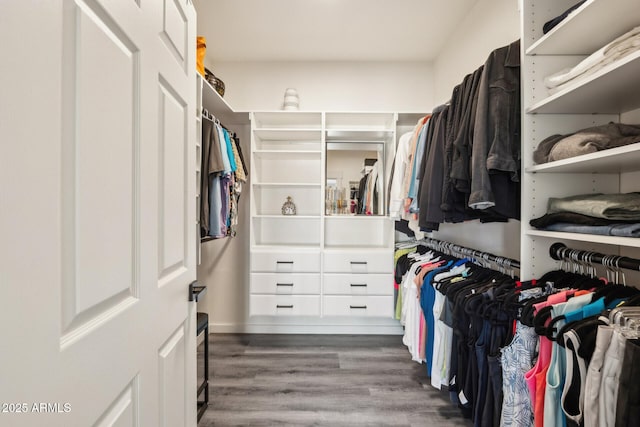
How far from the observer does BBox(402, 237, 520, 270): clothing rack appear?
5.15 feet

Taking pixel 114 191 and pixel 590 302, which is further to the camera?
pixel 590 302

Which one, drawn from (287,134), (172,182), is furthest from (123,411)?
(287,134)

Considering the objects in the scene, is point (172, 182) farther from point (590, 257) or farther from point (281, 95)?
point (281, 95)

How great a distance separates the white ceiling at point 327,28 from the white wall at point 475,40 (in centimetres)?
11

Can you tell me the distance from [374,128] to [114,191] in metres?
2.69

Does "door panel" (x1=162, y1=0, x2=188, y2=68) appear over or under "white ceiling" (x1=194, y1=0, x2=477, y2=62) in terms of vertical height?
under

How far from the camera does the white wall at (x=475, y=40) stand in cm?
189

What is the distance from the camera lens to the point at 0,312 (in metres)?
0.37

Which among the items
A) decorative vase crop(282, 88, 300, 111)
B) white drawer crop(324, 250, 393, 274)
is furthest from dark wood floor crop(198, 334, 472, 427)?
decorative vase crop(282, 88, 300, 111)

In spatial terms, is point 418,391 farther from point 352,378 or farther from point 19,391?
point 19,391

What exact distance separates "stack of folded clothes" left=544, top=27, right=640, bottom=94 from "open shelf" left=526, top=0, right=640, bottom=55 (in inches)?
3.4

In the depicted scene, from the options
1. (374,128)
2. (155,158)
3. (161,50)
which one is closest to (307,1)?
(374,128)

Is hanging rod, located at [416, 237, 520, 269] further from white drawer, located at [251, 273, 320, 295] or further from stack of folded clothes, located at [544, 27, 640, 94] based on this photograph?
Result: white drawer, located at [251, 273, 320, 295]

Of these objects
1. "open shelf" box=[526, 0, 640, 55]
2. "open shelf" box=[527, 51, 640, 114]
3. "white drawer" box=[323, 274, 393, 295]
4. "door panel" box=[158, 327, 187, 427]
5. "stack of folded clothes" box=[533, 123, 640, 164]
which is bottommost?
"white drawer" box=[323, 274, 393, 295]
